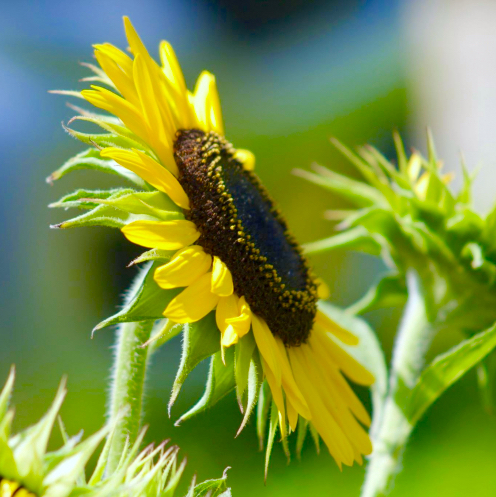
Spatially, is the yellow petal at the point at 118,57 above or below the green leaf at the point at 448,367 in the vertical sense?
above

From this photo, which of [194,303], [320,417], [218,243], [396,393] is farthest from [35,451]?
[396,393]

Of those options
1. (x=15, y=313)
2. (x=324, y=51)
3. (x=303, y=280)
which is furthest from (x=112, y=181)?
(x=303, y=280)

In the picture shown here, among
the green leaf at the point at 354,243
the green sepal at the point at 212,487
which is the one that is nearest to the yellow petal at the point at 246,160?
the green leaf at the point at 354,243

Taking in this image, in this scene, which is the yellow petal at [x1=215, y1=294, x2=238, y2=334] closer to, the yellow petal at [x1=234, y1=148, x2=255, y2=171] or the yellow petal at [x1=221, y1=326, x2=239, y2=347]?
the yellow petal at [x1=221, y1=326, x2=239, y2=347]

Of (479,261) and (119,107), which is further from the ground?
(119,107)

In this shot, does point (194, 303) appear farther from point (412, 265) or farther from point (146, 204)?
point (412, 265)

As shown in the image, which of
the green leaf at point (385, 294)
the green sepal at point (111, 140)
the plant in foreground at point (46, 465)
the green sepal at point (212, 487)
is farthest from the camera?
the green leaf at point (385, 294)

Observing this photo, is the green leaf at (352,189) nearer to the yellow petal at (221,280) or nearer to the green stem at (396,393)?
the green stem at (396,393)
